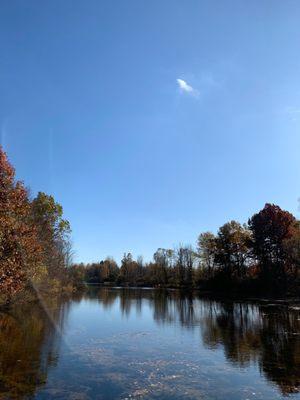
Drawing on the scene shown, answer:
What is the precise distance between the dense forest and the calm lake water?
3998 millimetres

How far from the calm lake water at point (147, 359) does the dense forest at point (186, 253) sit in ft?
13.1

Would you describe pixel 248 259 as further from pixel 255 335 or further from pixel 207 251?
pixel 255 335

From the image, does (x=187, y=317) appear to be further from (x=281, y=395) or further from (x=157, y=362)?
(x=281, y=395)

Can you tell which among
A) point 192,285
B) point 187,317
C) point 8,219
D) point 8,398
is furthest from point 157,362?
point 192,285

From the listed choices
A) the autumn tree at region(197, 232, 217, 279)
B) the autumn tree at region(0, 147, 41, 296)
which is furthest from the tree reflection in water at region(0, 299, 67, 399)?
the autumn tree at region(197, 232, 217, 279)

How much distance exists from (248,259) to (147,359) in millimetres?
72850

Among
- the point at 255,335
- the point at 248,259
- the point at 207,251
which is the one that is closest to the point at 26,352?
the point at 255,335

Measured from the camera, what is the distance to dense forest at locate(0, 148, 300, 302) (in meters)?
22.2

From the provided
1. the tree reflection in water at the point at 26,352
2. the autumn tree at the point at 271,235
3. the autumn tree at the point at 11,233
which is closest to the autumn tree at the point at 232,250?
the autumn tree at the point at 271,235

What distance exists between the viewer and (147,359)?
21.3 metres

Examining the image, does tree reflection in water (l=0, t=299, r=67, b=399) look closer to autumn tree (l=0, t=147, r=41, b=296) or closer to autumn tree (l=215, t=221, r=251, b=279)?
autumn tree (l=0, t=147, r=41, b=296)

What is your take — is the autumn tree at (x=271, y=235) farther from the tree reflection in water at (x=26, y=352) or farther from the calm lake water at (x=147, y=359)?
the tree reflection in water at (x=26, y=352)

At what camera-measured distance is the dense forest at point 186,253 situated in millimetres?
22156

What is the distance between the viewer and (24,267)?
2400 centimetres
